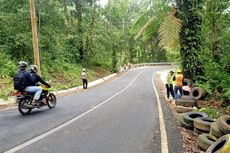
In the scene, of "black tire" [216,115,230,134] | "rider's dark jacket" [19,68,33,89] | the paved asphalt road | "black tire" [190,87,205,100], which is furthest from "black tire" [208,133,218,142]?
"black tire" [190,87,205,100]

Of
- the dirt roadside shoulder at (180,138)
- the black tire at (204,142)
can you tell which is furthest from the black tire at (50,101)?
the black tire at (204,142)

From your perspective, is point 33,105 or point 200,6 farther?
point 200,6

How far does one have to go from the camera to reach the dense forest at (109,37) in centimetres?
1509

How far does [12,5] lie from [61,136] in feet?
74.7

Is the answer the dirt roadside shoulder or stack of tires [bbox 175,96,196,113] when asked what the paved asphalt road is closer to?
the dirt roadside shoulder

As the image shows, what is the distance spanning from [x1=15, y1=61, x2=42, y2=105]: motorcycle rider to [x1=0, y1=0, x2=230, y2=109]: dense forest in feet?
15.5

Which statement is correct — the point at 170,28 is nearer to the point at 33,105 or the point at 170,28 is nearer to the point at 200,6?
the point at 33,105

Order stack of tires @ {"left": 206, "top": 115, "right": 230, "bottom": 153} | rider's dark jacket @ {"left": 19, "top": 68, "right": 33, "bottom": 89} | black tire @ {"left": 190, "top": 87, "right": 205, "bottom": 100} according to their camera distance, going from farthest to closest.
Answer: black tire @ {"left": 190, "top": 87, "right": 205, "bottom": 100} → rider's dark jacket @ {"left": 19, "top": 68, "right": 33, "bottom": 89} → stack of tires @ {"left": 206, "top": 115, "right": 230, "bottom": 153}

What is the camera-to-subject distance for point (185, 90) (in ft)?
46.1

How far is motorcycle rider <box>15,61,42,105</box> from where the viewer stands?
10.9 meters

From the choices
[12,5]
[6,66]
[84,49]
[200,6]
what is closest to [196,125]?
[200,6]

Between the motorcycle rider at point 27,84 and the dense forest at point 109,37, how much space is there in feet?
15.5

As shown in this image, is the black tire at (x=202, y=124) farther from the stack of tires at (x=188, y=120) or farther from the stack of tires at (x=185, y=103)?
the stack of tires at (x=185, y=103)

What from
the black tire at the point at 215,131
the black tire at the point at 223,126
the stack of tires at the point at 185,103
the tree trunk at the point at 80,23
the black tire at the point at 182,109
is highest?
the tree trunk at the point at 80,23
